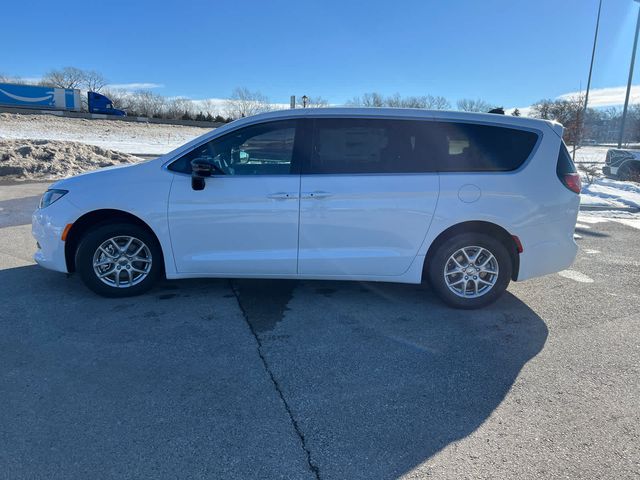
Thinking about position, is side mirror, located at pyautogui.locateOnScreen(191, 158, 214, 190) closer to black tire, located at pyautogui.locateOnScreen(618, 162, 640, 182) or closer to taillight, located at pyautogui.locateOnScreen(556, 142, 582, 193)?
taillight, located at pyautogui.locateOnScreen(556, 142, 582, 193)

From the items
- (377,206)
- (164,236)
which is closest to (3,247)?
(164,236)

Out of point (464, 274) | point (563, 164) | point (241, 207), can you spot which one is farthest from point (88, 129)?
point (563, 164)

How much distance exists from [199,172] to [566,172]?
141 inches

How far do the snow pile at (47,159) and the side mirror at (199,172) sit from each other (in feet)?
34.1

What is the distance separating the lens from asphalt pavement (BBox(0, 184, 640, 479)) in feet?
7.84

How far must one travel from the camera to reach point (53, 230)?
4344mm

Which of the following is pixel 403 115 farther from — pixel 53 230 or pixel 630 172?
pixel 630 172

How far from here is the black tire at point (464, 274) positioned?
14.1 ft

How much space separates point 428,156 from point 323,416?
2.66 metres

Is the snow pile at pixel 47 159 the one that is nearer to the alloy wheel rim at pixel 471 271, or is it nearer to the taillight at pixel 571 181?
the alloy wheel rim at pixel 471 271

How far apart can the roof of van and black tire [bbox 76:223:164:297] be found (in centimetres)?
147

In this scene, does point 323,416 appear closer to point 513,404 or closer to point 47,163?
point 513,404

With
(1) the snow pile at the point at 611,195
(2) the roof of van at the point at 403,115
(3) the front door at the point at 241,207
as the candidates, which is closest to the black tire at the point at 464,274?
(2) the roof of van at the point at 403,115

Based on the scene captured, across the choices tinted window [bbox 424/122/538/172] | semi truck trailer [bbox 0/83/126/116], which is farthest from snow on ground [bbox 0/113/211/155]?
tinted window [bbox 424/122/538/172]
